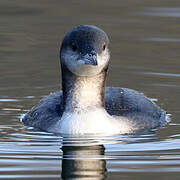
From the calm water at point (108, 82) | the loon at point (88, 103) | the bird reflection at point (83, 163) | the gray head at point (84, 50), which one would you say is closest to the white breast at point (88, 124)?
the loon at point (88, 103)

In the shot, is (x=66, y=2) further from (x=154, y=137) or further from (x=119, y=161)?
(x=119, y=161)

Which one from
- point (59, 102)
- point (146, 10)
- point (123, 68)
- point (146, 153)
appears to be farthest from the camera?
point (146, 10)

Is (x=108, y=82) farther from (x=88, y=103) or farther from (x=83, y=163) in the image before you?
(x=83, y=163)

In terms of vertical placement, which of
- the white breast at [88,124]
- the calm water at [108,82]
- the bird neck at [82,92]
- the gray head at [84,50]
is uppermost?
the gray head at [84,50]

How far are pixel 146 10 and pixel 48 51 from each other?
426 centimetres

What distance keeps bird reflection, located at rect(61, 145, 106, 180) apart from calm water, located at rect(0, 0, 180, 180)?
0.04 feet

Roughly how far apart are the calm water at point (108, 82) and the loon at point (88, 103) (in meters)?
0.22

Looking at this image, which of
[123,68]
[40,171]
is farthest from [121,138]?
[123,68]

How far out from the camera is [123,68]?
1602cm

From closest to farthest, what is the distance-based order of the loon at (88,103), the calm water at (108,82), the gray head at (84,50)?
the calm water at (108,82) < the gray head at (84,50) < the loon at (88,103)

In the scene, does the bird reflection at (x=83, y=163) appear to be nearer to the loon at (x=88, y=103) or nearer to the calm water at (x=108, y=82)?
the calm water at (x=108, y=82)

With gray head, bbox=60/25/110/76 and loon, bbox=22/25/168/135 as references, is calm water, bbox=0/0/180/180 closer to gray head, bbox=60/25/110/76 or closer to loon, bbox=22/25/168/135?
loon, bbox=22/25/168/135

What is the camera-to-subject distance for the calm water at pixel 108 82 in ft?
34.0

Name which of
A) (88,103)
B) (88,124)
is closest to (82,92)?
(88,103)
